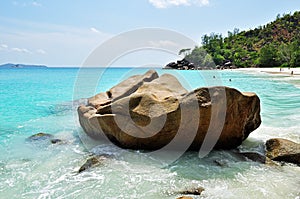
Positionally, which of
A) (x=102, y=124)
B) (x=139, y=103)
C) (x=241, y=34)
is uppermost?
(x=241, y=34)

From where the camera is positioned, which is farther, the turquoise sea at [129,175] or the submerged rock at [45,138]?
the submerged rock at [45,138]

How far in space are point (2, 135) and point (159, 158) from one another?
6088mm

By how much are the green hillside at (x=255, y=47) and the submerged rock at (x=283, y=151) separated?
2369 inches

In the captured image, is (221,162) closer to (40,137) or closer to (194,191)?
(194,191)

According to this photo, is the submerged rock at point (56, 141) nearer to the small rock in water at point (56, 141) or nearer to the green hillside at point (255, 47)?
the small rock in water at point (56, 141)

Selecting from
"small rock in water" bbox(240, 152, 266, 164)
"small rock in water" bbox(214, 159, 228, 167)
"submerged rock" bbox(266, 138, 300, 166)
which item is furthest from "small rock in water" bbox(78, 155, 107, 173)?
"submerged rock" bbox(266, 138, 300, 166)

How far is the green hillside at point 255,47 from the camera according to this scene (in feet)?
219

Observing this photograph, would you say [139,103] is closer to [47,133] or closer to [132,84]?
[132,84]

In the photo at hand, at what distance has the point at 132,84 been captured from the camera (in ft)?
28.3

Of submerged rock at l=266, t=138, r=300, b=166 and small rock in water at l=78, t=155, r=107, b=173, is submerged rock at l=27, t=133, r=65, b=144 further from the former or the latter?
submerged rock at l=266, t=138, r=300, b=166

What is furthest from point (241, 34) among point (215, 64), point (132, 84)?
point (132, 84)

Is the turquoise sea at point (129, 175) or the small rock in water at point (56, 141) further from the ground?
the small rock in water at point (56, 141)

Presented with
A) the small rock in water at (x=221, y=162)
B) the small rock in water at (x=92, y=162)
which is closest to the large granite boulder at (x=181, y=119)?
the small rock in water at (x=221, y=162)

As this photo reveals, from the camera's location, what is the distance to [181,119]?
593cm
